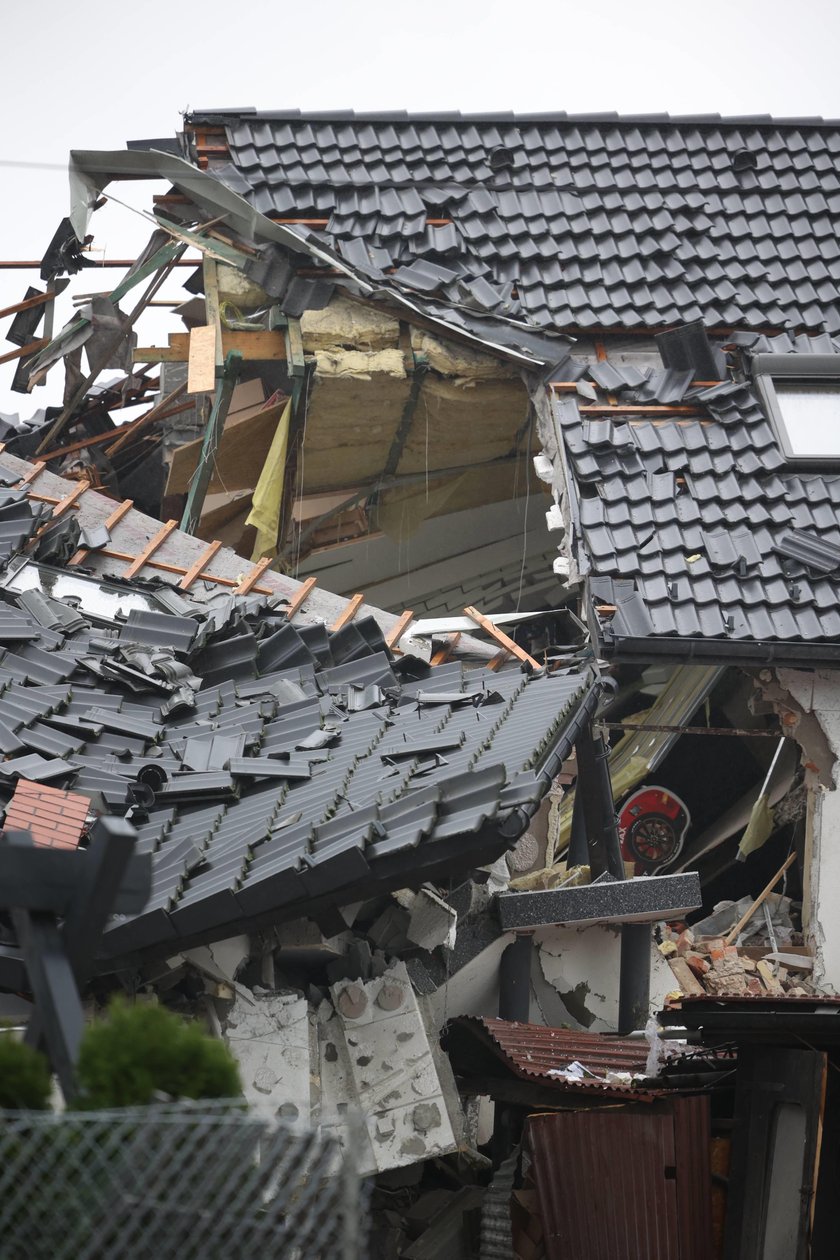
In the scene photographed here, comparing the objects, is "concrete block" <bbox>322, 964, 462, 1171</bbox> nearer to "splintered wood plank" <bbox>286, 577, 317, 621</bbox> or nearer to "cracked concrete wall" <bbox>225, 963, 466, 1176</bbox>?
"cracked concrete wall" <bbox>225, 963, 466, 1176</bbox>

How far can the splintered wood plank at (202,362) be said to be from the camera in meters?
12.9

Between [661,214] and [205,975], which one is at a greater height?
[661,214]

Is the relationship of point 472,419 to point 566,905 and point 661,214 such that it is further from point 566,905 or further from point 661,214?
point 566,905

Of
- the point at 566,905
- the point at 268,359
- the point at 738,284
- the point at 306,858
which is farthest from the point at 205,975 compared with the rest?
the point at 738,284

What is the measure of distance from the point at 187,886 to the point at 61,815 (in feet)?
2.45

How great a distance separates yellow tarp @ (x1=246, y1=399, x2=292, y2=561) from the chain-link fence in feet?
32.1

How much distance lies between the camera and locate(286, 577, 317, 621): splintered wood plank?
10.6 meters

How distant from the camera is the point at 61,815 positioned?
676 cm

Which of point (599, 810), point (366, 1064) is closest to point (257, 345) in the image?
point (599, 810)

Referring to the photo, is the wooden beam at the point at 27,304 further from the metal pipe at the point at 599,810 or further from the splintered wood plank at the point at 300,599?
the metal pipe at the point at 599,810

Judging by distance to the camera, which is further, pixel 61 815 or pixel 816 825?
pixel 816 825

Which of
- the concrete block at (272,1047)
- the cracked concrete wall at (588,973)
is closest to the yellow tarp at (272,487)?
the cracked concrete wall at (588,973)

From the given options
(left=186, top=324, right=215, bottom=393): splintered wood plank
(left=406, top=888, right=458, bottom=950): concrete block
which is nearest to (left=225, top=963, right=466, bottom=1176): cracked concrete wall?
(left=406, top=888, right=458, bottom=950): concrete block

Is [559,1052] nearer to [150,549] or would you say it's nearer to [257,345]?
[150,549]
